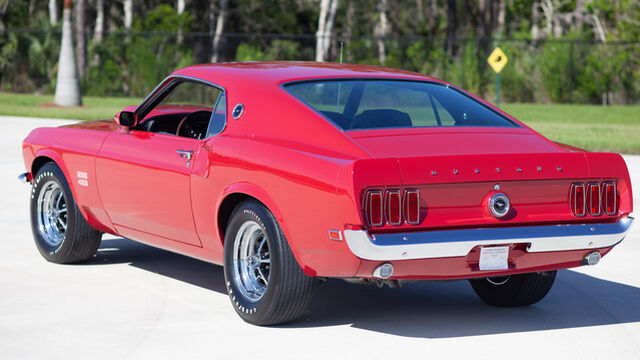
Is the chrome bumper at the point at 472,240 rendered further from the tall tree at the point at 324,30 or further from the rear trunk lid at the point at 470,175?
the tall tree at the point at 324,30

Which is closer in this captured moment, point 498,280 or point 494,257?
point 494,257

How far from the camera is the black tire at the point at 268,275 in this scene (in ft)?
19.1

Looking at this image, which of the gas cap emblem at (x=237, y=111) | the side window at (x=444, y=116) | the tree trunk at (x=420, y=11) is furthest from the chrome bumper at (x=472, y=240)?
the tree trunk at (x=420, y=11)

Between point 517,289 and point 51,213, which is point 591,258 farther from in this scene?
point 51,213

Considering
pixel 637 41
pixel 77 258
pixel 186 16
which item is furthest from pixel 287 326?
pixel 186 16

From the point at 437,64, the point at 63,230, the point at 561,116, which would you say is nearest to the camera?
the point at 63,230

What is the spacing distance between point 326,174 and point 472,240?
83 centimetres

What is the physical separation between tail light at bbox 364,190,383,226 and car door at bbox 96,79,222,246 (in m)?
1.54

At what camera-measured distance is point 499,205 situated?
18.6ft

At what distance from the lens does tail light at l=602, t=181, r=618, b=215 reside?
19.9ft

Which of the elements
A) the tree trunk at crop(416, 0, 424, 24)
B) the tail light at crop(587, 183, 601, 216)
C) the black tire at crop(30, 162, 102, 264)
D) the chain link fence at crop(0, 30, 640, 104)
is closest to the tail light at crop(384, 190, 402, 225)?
the tail light at crop(587, 183, 601, 216)

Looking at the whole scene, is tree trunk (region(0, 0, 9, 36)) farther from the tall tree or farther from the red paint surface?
the red paint surface

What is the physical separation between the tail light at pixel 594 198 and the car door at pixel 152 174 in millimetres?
2301

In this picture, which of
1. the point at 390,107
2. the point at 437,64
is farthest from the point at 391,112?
the point at 437,64
